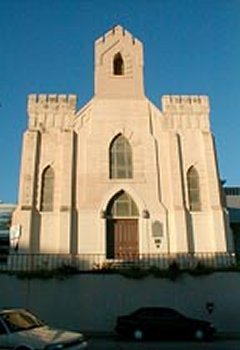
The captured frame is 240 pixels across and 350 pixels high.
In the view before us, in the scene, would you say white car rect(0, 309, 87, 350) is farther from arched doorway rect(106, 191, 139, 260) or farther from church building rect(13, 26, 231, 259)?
arched doorway rect(106, 191, 139, 260)

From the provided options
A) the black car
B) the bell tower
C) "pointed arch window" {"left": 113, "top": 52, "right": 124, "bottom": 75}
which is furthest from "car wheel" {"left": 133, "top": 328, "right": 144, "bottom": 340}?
"pointed arch window" {"left": 113, "top": 52, "right": 124, "bottom": 75}

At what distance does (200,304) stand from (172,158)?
27.2 feet

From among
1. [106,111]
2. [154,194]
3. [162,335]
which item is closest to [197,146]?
[154,194]

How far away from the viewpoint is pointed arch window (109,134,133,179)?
77.8 ft

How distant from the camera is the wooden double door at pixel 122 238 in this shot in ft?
72.8

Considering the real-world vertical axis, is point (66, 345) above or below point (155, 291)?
below

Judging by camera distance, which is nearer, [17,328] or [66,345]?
[66,345]

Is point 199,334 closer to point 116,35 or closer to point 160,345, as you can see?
point 160,345

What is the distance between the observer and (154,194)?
76.2ft

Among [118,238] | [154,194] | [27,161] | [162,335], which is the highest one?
[27,161]

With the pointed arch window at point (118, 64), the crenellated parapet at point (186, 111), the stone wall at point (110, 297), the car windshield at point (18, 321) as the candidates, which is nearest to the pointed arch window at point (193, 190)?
the crenellated parapet at point (186, 111)

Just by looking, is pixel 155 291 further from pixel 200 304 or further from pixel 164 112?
pixel 164 112

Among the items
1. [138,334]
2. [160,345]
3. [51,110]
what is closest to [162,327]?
[138,334]

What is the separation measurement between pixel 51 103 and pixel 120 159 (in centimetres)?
515
